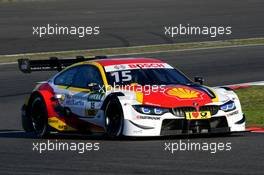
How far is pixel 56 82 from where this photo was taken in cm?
1571

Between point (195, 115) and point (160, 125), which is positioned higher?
point (195, 115)

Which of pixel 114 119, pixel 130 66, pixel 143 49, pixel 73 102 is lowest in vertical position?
pixel 114 119

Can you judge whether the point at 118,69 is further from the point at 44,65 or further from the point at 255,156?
the point at 255,156

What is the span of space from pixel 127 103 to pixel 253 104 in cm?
500

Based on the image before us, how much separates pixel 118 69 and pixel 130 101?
49.0 inches

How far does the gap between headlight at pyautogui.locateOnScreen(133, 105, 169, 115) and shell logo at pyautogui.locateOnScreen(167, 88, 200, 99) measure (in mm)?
379

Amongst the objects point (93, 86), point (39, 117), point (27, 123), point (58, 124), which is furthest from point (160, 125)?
point (27, 123)

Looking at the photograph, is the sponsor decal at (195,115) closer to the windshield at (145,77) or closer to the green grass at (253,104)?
the windshield at (145,77)

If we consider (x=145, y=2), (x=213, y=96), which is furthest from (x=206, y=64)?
(x=145, y=2)

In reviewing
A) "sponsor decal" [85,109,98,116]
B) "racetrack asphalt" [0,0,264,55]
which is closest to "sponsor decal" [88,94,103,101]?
"sponsor decal" [85,109,98,116]

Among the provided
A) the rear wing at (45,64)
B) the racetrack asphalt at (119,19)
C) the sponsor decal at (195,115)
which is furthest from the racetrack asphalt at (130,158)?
the racetrack asphalt at (119,19)

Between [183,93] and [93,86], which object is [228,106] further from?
[93,86]

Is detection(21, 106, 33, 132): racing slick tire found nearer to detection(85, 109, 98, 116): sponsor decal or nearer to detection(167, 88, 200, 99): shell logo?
detection(85, 109, 98, 116): sponsor decal

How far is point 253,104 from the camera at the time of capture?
1817 centimetres
